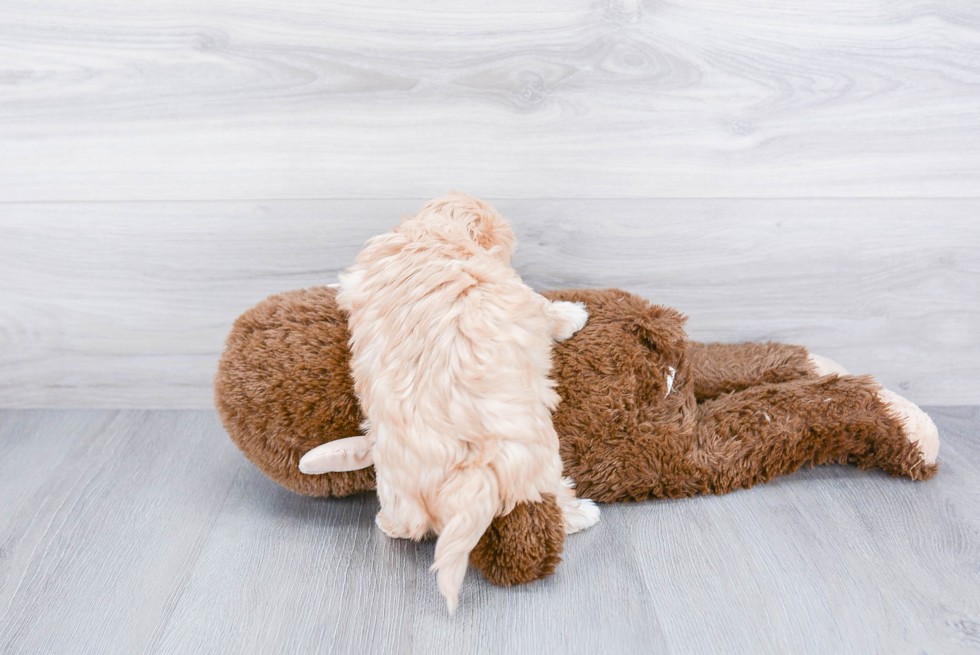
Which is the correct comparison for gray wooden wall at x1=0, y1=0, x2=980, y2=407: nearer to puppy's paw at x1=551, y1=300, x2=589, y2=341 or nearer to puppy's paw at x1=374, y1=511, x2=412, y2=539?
puppy's paw at x1=551, y1=300, x2=589, y2=341

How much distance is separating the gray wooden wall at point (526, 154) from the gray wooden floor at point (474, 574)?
31cm

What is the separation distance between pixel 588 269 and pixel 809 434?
1.37ft

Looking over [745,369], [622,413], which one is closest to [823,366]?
[745,369]

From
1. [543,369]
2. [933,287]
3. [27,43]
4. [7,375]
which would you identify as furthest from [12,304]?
[933,287]

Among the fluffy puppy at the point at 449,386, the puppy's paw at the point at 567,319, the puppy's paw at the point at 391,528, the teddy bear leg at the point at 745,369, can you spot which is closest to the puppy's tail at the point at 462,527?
the fluffy puppy at the point at 449,386

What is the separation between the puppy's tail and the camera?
2.34ft

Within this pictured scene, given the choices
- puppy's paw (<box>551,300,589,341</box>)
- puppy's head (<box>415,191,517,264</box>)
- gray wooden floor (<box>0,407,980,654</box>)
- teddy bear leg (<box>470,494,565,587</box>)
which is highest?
puppy's head (<box>415,191,517,264</box>)

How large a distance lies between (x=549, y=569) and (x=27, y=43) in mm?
1100

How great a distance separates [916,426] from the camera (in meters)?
0.98

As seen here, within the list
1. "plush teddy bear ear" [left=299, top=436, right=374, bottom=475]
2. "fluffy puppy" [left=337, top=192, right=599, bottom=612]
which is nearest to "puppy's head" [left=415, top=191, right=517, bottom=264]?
"fluffy puppy" [left=337, top=192, right=599, bottom=612]

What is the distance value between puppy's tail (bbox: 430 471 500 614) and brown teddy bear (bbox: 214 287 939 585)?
88 millimetres

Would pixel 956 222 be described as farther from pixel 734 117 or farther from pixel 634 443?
pixel 634 443

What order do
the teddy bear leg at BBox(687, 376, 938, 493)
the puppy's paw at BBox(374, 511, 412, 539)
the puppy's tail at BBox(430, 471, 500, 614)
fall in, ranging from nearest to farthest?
1. the puppy's tail at BBox(430, 471, 500, 614)
2. the puppy's paw at BBox(374, 511, 412, 539)
3. the teddy bear leg at BBox(687, 376, 938, 493)

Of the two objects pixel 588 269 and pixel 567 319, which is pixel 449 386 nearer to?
pixel 567 319
